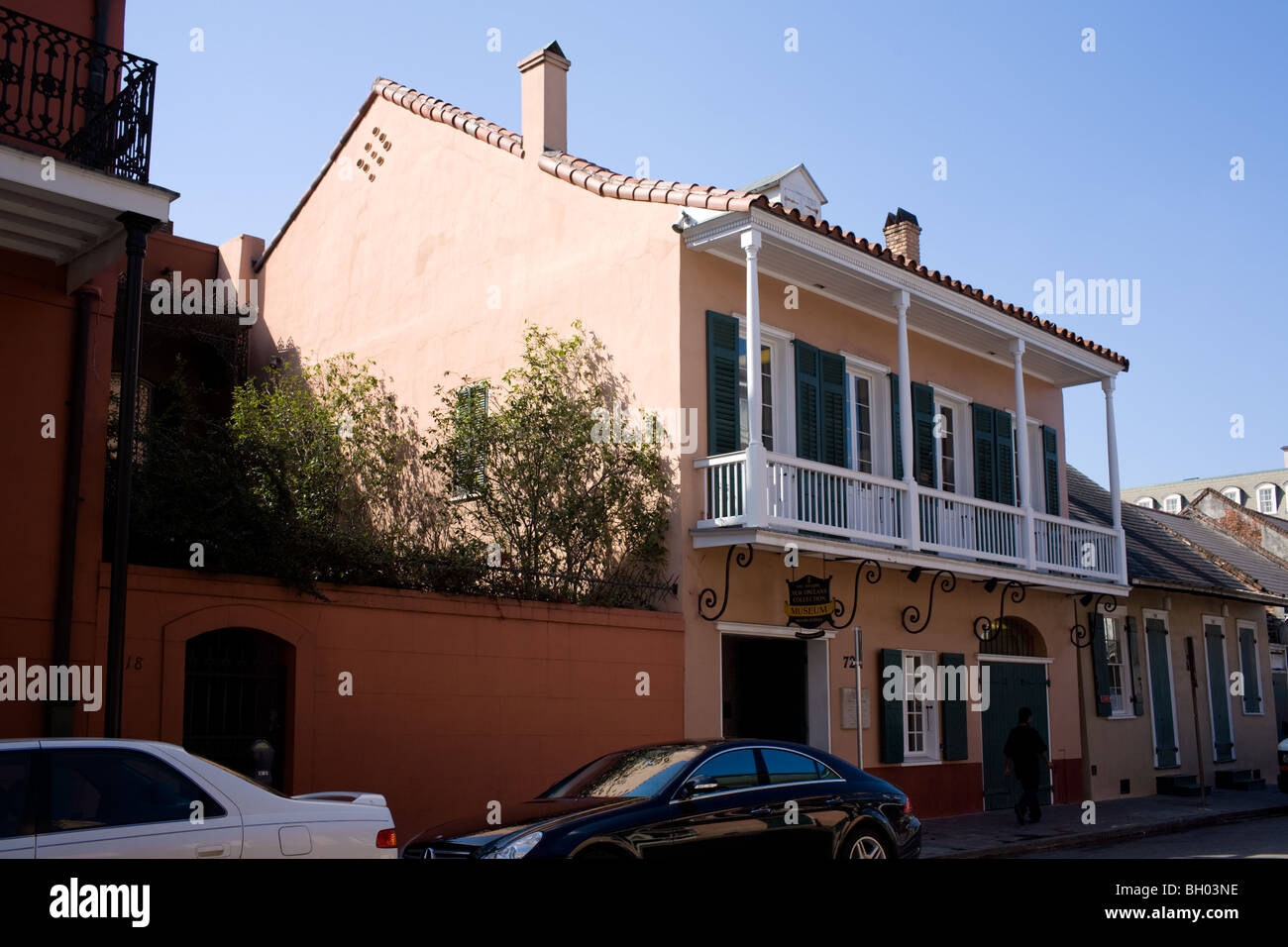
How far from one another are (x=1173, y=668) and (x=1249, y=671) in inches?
174

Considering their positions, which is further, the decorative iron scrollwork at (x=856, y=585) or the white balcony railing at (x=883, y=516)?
the decorative iron scrollwork at (x=856, y=585)

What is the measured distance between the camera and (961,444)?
19047 mm

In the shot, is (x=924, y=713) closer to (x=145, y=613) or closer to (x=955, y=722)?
(x=955, y=722)

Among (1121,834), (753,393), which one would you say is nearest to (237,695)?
(753,393)

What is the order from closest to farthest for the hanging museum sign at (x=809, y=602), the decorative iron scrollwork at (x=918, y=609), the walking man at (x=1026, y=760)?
the hanging museum sign at (x=809, y=602) → the walking man at (x=1026, y=760) → the decorative iron scrollwork at (x=918, y=609)

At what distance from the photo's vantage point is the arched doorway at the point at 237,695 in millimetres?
10188

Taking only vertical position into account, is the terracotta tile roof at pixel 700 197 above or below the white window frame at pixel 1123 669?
above

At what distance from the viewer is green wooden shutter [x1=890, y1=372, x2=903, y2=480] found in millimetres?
17125

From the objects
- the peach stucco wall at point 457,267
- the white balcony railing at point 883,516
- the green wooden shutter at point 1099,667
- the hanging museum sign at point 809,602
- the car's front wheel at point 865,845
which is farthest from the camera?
the green wooden shutter at point 1099,667

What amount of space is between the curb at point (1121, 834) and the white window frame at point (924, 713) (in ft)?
7.47

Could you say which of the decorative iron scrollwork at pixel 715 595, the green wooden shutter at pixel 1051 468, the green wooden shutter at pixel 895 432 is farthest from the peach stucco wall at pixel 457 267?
the green wooden shutter at pixel 1051 468

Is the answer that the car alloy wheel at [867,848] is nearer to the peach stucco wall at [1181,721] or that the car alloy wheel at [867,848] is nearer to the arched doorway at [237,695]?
the arched doorway at [237,695]

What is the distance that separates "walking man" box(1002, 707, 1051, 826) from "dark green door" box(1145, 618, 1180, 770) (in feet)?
22.2
